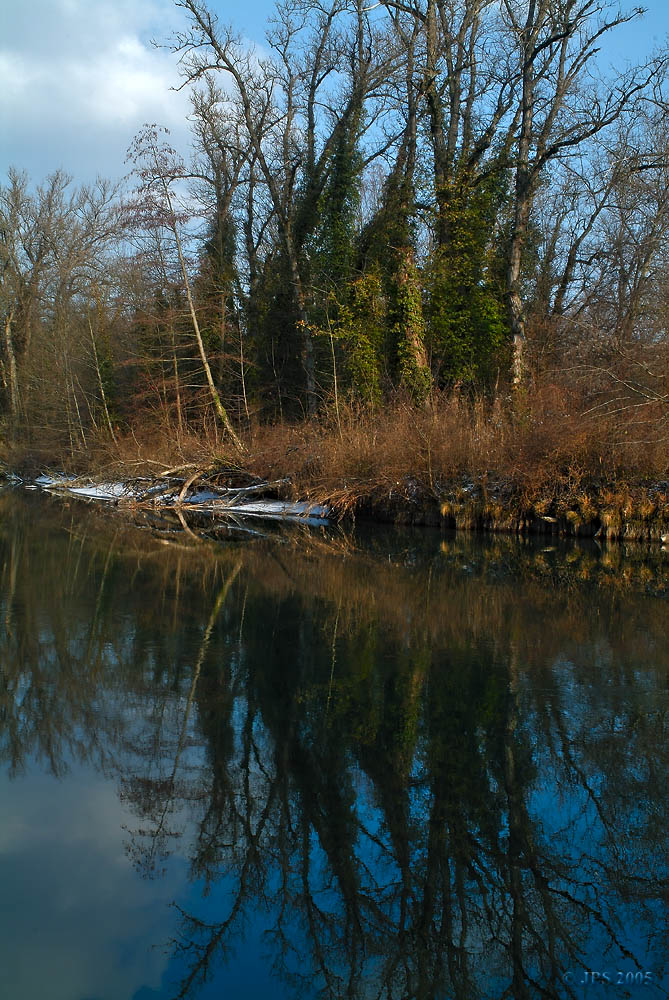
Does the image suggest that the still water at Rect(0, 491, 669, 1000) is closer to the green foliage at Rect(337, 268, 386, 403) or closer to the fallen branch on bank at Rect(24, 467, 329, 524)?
the fallen branch on bank at Rect(24, 467, 329, 524)

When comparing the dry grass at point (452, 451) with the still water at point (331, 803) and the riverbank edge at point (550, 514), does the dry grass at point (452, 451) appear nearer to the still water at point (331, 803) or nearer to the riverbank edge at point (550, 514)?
the riverbank edge at point (550, 514)

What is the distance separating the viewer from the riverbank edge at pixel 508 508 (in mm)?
17312

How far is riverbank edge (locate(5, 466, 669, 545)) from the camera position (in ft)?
56.8

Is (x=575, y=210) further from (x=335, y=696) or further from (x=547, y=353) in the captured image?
(x=335, y=696)

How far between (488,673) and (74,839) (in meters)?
4.20

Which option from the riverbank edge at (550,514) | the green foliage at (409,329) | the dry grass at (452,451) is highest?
the green foliage at (409,329)

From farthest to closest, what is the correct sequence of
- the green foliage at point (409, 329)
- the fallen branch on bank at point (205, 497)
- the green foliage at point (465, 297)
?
the green foliage at point (465, 297), the green foliage at point (409, 329), the fallen branch on bank at point (205, 497)

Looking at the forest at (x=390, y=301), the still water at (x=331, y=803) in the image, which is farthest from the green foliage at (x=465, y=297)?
the still water at (x=331, y=803)

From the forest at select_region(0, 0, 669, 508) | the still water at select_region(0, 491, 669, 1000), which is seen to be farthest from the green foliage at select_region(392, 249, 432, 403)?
the still water at select_region(0, 491, 669, 1000)

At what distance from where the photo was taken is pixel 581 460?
694 inches

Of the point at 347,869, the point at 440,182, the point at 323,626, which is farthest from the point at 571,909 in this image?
the point at 440,182

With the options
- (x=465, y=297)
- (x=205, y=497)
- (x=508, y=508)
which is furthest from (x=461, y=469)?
(x=465, y=297)

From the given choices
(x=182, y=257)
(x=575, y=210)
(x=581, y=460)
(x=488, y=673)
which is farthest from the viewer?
(x=575, y=210)

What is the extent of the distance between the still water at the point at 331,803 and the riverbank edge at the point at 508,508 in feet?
24.1
